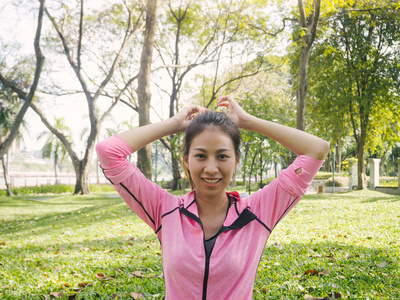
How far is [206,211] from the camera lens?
1818mm

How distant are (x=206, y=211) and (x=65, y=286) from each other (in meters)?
2.82

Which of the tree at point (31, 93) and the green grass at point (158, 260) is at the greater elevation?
the tree at point (31, 93)

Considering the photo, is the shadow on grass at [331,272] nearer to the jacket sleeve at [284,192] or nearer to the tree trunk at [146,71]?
A: the jacket sleeve at [284,192]

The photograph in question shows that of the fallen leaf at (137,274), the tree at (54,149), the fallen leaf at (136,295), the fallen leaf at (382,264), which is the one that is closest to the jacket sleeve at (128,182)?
the fallen leaf at (136,295)

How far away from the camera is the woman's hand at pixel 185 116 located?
1962mm

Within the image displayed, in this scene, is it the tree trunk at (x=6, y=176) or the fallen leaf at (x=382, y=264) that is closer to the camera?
the fallen leaf at (x=382, y=264)

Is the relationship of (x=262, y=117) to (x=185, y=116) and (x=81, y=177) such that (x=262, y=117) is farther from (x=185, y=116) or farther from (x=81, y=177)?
(x=185, y=116)

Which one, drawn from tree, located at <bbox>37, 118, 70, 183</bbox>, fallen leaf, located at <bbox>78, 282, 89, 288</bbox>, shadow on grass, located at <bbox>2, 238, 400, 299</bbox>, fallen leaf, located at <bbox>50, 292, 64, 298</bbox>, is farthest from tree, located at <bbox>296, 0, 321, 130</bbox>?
tree, located at <bbox>37, 118, 70, 183</bbox>

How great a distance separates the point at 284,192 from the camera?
1.78 metres

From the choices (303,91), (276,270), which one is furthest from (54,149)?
(276,270)

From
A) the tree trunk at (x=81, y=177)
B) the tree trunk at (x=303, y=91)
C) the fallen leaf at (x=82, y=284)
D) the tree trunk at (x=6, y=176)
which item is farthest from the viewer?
the tree trunk at (x=6, y=176)

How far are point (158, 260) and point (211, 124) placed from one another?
3.59 m

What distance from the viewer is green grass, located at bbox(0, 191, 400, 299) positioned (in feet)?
12.0

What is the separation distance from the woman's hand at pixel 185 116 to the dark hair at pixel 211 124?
0.07 metres
